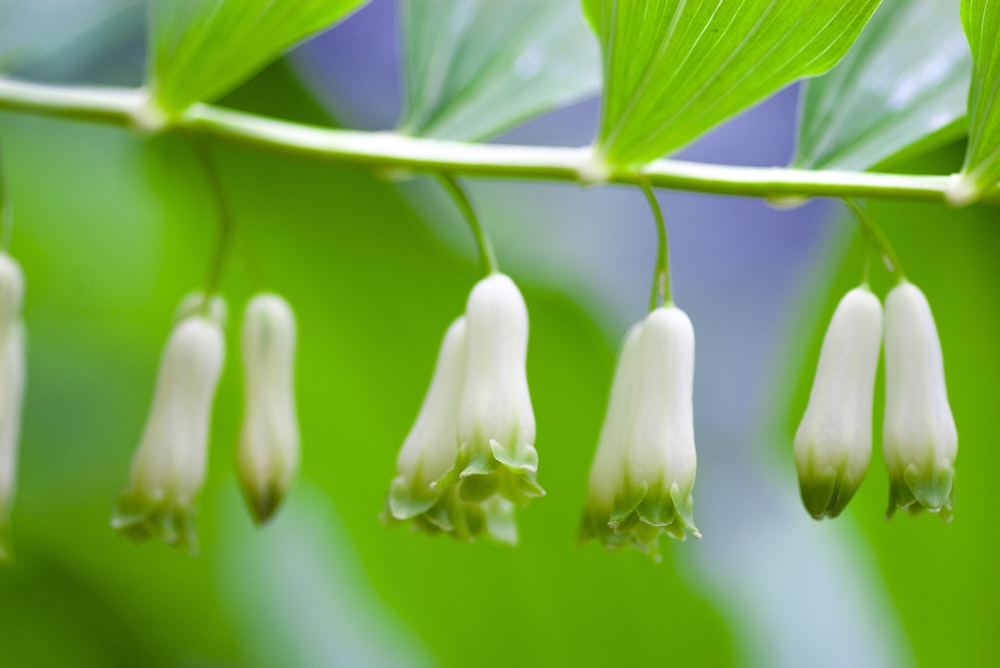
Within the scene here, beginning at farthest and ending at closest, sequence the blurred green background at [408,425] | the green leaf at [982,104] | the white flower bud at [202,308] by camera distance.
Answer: the blurred green background at [408,425] < the white flower bud at [202,308] < the green leaf at [982,104]

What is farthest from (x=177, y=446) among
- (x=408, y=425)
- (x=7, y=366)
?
(x=408, y=425)

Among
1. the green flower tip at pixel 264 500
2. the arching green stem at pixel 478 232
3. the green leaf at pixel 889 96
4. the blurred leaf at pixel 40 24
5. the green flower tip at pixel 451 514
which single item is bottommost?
the green flower tip at pixel 451 514

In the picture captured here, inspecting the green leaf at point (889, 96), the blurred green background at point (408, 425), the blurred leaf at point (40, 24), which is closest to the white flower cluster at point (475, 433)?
the green leaf at point (889, 96)

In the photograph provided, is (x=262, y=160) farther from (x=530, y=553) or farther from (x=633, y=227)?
(x=530, y=553)

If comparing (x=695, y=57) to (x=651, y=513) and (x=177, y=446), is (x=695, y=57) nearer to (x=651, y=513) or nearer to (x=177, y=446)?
(x=651, y=513)

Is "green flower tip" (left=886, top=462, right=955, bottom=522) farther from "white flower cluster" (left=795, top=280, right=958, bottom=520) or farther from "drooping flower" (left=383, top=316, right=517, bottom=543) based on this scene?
"drooping flower" (left=383, top=316, right=517, bottom=543)

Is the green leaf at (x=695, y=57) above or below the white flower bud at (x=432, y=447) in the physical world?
above

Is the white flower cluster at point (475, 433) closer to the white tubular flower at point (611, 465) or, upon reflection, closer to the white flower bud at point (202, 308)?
the white tubular flower at point (611, 465)

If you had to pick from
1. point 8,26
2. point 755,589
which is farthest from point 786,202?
point 755,589
